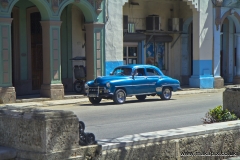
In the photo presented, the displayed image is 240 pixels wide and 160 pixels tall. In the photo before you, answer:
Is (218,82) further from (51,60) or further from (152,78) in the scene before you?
(51,60)

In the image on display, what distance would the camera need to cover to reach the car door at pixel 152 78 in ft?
71.5

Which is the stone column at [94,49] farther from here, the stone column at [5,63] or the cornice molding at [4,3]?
the cornice molding at [4,3]

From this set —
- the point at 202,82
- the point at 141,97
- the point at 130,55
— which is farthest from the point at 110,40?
the point at 202,82

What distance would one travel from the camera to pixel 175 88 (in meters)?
Result: 23.0

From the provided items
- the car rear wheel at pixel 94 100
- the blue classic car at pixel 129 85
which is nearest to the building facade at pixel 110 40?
the car rear wheel at pixel 94 100

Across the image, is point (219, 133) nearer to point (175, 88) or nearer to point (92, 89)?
point (92, 89)

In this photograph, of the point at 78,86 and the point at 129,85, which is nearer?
the point at 129,85

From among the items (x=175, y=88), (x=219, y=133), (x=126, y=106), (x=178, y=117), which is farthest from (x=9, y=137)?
(x=175, y=88)

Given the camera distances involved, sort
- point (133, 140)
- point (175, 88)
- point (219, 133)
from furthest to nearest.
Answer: point (175, 88)
point (219, 133)
point (133, 140)

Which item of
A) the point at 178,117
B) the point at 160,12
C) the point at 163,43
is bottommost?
the point at 178,117

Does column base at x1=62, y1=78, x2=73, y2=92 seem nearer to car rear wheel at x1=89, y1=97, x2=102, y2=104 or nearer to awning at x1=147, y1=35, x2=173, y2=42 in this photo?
car rear wheel at x1=89, y1=97, x2=102, y2=104

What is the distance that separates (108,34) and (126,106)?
6067mm

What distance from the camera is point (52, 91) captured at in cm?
2234

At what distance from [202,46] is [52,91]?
11.2 meters
